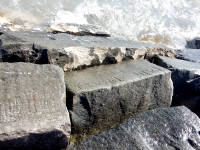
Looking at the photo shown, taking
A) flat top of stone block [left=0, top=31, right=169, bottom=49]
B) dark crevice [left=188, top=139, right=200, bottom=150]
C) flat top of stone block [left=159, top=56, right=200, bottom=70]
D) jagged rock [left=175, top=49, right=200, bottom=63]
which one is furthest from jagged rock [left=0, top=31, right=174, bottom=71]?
dark crevice [left=188, top=139, right=200, bottom=150]

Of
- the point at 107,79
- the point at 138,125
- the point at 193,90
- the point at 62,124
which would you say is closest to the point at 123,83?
the point at 107,79

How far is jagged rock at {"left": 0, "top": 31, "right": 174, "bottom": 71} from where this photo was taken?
1.69 metres

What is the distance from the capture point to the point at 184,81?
2318 mm

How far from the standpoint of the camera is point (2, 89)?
1394mm

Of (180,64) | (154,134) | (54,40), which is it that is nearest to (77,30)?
(54,40)

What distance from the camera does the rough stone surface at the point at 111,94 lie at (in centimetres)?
160

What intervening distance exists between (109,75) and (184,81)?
2.92 feet

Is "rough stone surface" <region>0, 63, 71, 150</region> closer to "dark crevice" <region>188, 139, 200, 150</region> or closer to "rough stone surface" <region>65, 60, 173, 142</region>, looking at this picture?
"rough stone surface" <region>65, 60, 173, 142</region>

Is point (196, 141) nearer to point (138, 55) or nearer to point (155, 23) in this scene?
point (138, 55)

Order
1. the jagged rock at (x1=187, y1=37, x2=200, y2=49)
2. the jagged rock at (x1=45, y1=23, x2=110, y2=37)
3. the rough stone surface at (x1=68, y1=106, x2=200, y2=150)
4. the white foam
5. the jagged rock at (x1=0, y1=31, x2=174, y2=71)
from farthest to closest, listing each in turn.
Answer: the jagged rock at (x1=187, y1=37, x2=200, y2=49) → the white foam → the jagged rock at (x1=45, y1=23, x2=110, y2=37) → the jagged rock at (x1=0, y1=31, x2=174, y2=71) → the rough stone surface at (x1=68, y1=106, x2=200, y2=150)

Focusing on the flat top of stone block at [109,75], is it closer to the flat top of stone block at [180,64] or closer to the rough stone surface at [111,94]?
the rough stone surface at [111,94]

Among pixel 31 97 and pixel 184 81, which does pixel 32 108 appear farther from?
pixel 184 81

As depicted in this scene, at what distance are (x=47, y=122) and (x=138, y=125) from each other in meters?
0.64

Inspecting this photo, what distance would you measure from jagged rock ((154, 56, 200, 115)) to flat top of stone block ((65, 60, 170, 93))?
0.89 feet
